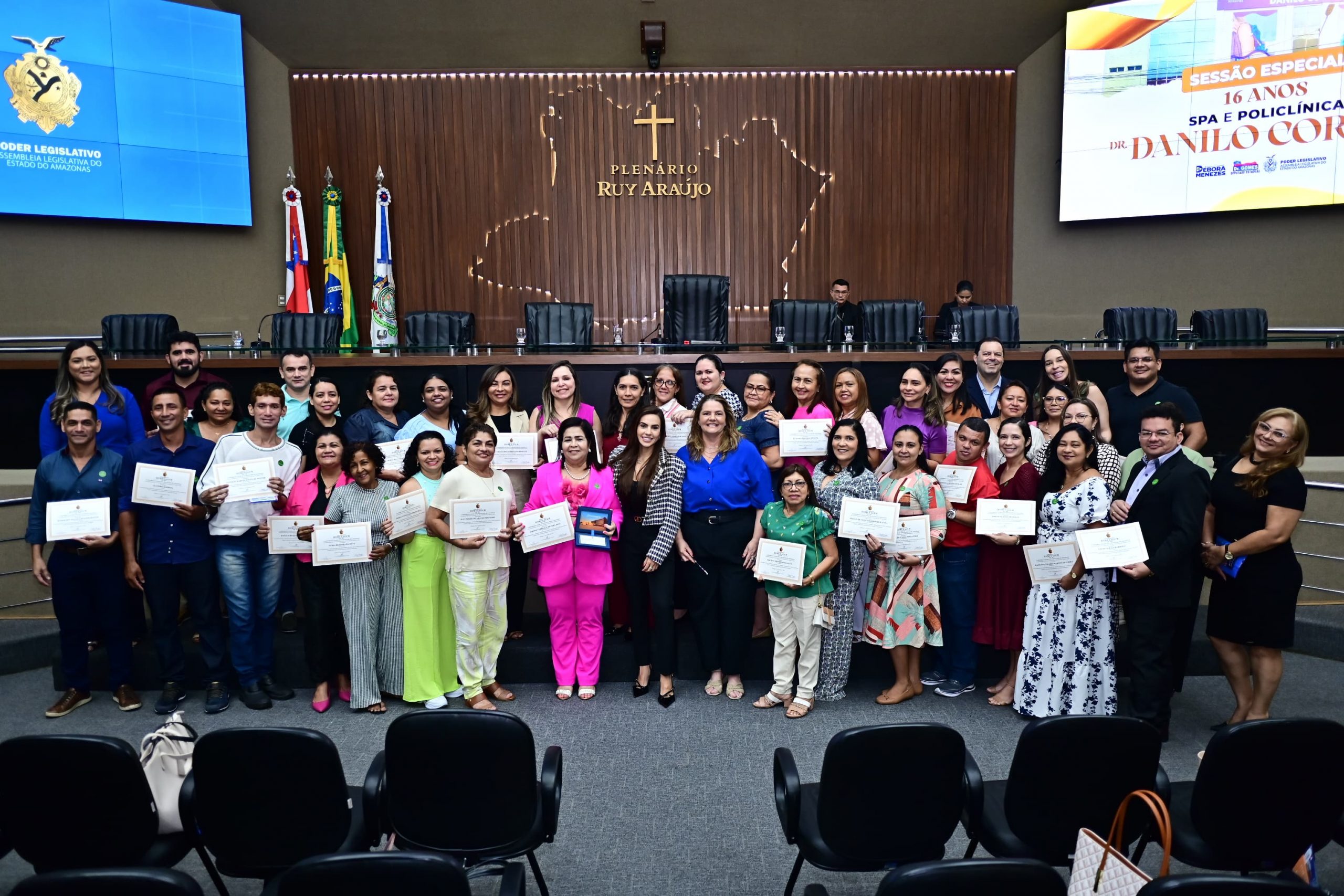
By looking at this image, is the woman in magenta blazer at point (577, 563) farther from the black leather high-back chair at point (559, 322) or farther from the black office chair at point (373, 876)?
the black office chair at point (373, 876)

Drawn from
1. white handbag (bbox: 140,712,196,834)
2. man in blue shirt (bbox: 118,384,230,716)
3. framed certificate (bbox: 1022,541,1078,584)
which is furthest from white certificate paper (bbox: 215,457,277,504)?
framed certificate (bbox: 1022,541,1078,584)

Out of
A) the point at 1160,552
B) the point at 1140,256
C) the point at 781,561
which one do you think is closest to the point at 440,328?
the point at 781,561

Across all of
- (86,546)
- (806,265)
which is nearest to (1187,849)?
(86,546)

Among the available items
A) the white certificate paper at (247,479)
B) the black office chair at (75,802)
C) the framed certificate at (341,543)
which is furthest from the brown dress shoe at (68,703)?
the black office chair at (75,802)

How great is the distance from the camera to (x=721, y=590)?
4.75 meters

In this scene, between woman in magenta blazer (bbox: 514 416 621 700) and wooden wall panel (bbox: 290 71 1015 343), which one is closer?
woman in magenta blazer (bbox: 514 416 621 700)

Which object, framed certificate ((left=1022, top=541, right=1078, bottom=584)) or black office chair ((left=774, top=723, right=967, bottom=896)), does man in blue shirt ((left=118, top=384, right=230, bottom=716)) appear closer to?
black office chair ((left=774, top=723, right=967, bottom=896))

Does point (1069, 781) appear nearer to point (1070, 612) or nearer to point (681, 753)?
point (1070, 612)

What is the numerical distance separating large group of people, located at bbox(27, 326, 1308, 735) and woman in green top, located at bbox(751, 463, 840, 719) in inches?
0.5

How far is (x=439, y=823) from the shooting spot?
8.69ft

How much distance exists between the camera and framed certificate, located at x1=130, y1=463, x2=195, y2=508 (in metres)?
4.39

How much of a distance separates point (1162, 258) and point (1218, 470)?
6.53 m

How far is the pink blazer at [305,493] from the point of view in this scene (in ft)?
15.1

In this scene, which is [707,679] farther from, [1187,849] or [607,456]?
[1187,849]
